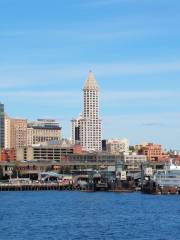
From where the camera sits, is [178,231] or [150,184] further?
[150,184]

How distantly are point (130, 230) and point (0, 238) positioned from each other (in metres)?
13.5

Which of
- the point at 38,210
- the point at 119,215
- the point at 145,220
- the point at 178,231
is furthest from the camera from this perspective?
the point at 38,210

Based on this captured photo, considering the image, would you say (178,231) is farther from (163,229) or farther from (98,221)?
(98,221)

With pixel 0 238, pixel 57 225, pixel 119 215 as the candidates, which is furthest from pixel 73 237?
pixel 119 215

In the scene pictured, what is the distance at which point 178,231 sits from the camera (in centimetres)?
8206

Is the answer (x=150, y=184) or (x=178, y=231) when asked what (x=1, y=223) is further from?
(x=150, y=184)

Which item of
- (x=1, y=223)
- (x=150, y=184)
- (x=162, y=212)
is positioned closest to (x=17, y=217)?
(x=1, y=223)

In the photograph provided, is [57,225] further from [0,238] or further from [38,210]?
[38,210]

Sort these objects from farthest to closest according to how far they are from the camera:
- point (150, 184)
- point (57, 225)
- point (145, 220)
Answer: point (150, 184) < point (145, 220) < point (57, 225)

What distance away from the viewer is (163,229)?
84.1 m

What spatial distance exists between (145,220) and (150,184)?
3631 inches

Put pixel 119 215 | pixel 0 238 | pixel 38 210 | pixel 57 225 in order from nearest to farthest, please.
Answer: pixel 0 238 → pixel 57 225 → pixel 119 215 → pixel 38 210

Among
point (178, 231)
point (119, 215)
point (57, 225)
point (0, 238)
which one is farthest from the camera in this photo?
point (119, 215)

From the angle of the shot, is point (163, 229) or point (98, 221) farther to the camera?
point (98, 221)
